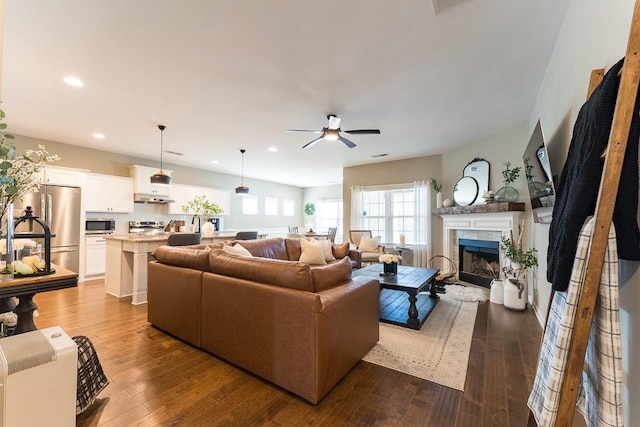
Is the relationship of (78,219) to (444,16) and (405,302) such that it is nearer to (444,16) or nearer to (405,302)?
(405,302)

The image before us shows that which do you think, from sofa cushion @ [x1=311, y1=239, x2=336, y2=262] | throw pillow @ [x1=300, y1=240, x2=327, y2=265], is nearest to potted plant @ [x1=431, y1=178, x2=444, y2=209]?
sofa cushion @ [x1=311, y1=239, x2=336, y2=262]

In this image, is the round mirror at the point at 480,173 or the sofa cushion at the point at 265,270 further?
the round mirror at the point at 480,173

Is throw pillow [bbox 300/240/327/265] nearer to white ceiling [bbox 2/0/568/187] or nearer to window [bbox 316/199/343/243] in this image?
white ceiling [bbox 2/0/568/187]

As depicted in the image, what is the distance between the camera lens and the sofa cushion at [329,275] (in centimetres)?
195

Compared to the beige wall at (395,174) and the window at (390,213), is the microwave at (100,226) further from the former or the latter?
the window at (390,213)

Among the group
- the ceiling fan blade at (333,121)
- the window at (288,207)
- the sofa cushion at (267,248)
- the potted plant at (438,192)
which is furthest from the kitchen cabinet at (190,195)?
the potted plant at (438,192)

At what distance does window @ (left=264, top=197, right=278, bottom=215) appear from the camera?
9555 mm

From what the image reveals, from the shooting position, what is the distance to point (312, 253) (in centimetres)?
417

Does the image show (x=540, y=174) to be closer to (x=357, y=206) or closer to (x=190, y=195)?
(x=357, y=206)

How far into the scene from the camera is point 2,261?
5.52ft

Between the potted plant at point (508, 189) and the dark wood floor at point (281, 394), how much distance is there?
2271 millimetres

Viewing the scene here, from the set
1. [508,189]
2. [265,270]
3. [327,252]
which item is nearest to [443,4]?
[265,270]

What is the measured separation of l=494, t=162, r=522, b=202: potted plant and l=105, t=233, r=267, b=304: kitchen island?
5.32 m

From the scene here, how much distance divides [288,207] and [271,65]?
26.4ft
